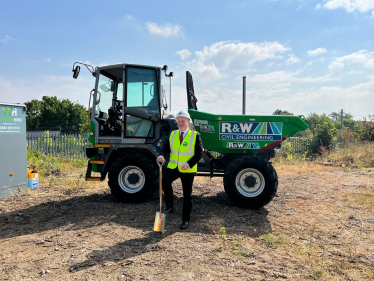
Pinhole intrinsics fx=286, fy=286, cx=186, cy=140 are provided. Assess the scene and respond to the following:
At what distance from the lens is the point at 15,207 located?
559 cm

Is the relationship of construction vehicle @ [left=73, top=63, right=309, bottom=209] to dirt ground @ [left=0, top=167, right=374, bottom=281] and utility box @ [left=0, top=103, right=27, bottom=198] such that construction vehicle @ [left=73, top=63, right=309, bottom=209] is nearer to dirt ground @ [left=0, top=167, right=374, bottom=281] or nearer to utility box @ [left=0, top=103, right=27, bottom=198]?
dirt ground @ [left=0, top=167, right=374, bottom=281]

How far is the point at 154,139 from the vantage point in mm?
5812

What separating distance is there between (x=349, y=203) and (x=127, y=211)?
4.44 meters

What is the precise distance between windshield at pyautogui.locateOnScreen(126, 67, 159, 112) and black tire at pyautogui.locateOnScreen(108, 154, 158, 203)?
3.47ft

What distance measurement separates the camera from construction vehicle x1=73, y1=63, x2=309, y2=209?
5254 mm

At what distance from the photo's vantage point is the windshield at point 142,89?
19.0 ft

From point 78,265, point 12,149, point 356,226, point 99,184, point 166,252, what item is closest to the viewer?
point 78,265

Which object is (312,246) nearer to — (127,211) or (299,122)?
(299,122)

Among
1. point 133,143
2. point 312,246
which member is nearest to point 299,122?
point 312,246

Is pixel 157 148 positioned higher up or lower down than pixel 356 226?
higher up

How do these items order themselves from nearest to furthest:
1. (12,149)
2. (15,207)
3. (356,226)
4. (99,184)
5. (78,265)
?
(78,265), (356,226), (15,207), (12,149), (99,184)

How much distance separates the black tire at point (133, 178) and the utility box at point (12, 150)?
108 inches

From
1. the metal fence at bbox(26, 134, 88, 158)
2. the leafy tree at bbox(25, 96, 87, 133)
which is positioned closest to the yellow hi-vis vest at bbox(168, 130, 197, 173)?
the metal fence at bbox(26, 134, 88, 158)

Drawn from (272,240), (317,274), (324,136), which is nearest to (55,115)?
(324,136)
